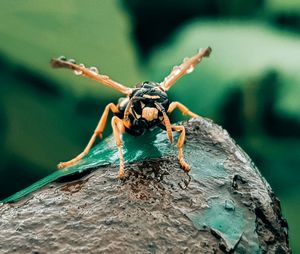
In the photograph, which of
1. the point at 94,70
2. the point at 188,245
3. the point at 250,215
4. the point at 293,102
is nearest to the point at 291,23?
the point at 293,102

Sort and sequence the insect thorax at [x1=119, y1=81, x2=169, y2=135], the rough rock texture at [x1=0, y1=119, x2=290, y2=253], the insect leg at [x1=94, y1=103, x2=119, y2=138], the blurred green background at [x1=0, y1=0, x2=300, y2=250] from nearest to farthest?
the rough rock texture at [x1=0, y1=119, x2=290, y2=253] < the insect thorax at [x1=119, y1=81, x2=169, y2=135] < the insect leg at [x1=94, y1=103, x2=119, y2=138] < the blurred green background at [x1=0, y1=0, x2=300, y2=250]

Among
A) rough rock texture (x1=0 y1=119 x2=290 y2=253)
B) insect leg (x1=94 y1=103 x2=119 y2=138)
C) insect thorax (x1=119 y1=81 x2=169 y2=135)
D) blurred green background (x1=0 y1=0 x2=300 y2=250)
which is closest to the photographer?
rough rock texture (x1=0 y1=119 x2=290 y2=253)

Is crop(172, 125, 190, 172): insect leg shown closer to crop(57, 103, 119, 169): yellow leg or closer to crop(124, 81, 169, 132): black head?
crop(124, 81, 169, 132): black head

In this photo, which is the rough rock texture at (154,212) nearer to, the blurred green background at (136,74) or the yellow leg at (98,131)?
the yellow leg at (98,131)

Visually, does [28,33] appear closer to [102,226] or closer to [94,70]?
[94,70]

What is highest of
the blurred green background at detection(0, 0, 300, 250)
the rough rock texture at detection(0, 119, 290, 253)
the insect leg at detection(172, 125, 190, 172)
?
the blurred green background at detection(0, 0, 300, 250)

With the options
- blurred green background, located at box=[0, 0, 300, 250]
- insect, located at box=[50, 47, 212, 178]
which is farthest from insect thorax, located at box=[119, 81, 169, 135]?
blurred green background, located at box=[0, 0, 300, 250]

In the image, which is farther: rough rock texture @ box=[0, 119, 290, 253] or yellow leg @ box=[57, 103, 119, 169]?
yellow leg @ box=[57, 103, 119, 169]

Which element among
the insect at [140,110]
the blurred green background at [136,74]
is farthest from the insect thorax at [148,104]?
the blurred green background at [136,74]
